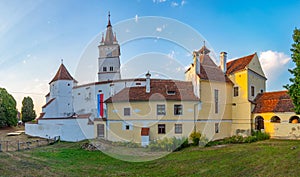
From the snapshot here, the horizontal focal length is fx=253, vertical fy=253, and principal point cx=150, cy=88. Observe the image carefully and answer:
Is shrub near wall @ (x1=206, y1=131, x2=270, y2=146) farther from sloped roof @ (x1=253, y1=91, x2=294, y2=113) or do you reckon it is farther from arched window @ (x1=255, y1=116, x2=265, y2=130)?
sloped roof @ (x1=253, y1=91, x2=294, y2=113)

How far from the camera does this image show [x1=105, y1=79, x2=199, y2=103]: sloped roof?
26703 millimetres

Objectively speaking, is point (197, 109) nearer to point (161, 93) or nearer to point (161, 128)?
point (161, 93)

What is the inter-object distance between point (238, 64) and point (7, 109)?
128 ft

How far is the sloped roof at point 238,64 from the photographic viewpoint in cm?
2895

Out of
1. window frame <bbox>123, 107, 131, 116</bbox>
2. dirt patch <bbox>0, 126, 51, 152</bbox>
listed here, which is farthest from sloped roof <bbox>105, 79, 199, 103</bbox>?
dirt patch <bbox>0, 126, 51, 152</bbox>

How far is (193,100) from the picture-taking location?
26891mm

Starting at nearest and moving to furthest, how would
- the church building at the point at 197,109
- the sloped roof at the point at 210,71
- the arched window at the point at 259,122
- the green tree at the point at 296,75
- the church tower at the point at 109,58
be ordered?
the green tree at the point at 296,75 → the church building at the point at 197,109 → the arched window at the point at 259,122 → the sloped roof at the point at 210,71 → the church tower at the point at 109,58

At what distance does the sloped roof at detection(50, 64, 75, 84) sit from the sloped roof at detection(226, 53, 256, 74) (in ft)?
82.3

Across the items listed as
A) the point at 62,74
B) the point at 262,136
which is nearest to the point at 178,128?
the point at 262,136

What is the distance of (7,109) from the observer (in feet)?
146

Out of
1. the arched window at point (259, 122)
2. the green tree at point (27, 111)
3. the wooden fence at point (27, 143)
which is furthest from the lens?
the green tree at point (27, 111)

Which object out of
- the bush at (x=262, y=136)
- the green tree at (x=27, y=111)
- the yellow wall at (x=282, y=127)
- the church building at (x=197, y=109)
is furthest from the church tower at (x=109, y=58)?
the bush at (x=262, y=136)

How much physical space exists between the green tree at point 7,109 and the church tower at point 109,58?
56.0 ft

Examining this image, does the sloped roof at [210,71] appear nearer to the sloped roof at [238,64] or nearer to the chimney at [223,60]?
the chimney at [223,60]
